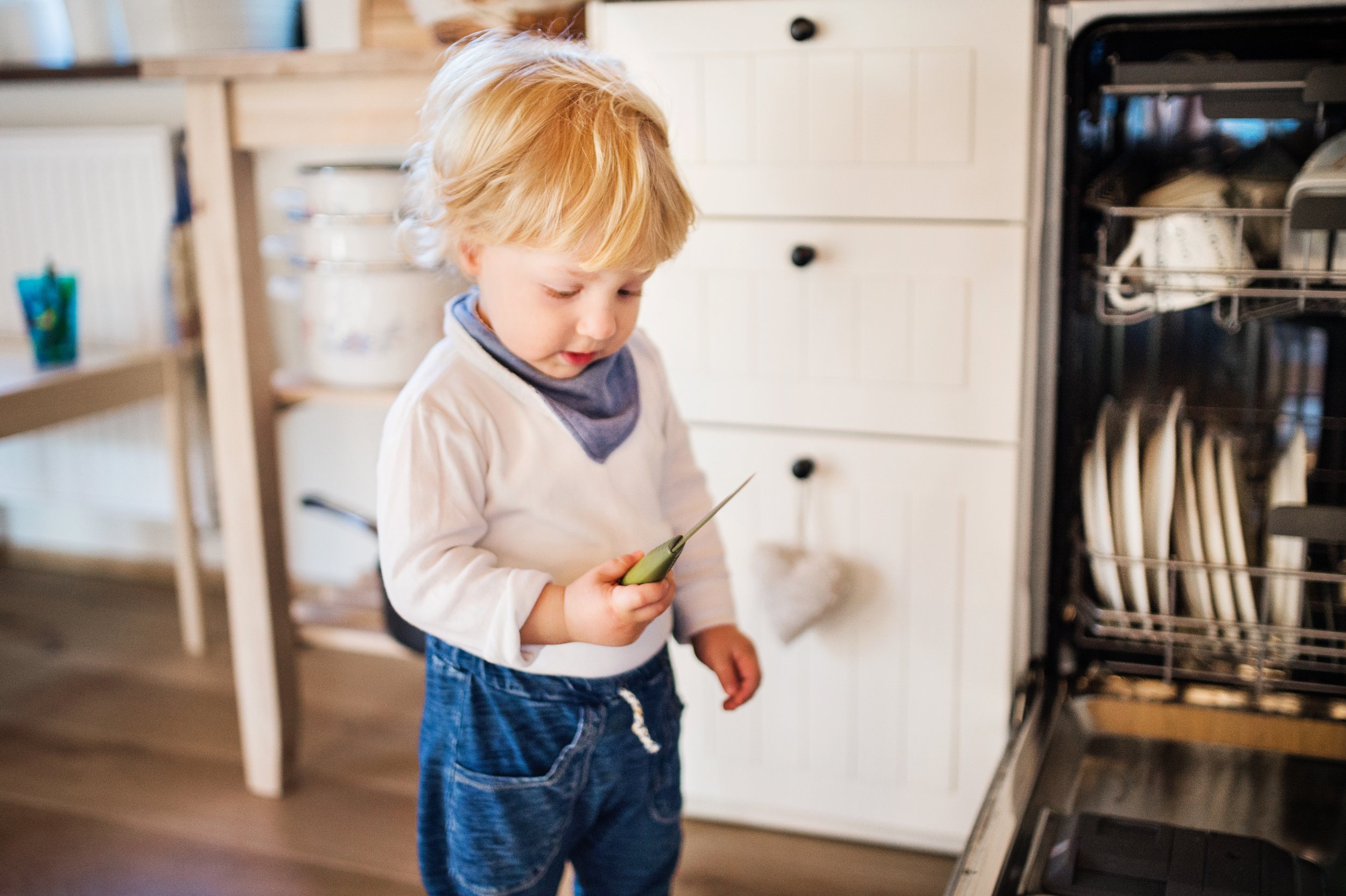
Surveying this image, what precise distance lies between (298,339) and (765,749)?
120 cm

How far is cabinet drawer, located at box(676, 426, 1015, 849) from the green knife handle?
522 millimetres

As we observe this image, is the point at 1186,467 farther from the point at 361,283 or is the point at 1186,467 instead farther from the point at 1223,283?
the point at 361,283

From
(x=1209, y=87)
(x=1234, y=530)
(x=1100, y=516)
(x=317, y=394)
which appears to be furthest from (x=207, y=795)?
(x=1209, y=87)

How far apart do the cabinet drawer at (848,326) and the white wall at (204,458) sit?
3.08ft

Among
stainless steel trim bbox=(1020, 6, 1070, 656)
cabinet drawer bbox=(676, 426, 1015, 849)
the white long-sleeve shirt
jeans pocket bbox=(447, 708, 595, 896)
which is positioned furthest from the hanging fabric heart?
jeans pocket bbox=(447, 708, 595, 896)

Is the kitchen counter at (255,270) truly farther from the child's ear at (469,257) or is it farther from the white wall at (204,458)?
the white wall at (204,458)

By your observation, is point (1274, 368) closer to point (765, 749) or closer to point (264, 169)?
point (765, 749)

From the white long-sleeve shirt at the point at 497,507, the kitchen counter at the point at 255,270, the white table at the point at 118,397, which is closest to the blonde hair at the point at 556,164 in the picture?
the white long-sleeve shirt at the point at 497,507

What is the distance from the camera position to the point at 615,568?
787mm

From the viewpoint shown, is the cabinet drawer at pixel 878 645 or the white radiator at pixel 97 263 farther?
the white radiator at pixel 97 263

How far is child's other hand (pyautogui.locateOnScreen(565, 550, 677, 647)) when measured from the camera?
30.2 inches

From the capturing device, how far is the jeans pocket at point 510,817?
88 cm

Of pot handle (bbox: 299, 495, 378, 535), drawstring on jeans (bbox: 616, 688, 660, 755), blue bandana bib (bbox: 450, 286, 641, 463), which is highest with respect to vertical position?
blue bandana bib (bbox: 450, 286, 641, 463)

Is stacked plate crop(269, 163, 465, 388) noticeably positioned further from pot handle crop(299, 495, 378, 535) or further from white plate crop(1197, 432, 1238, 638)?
white plate crop(1197, 432, 1238, 638)
